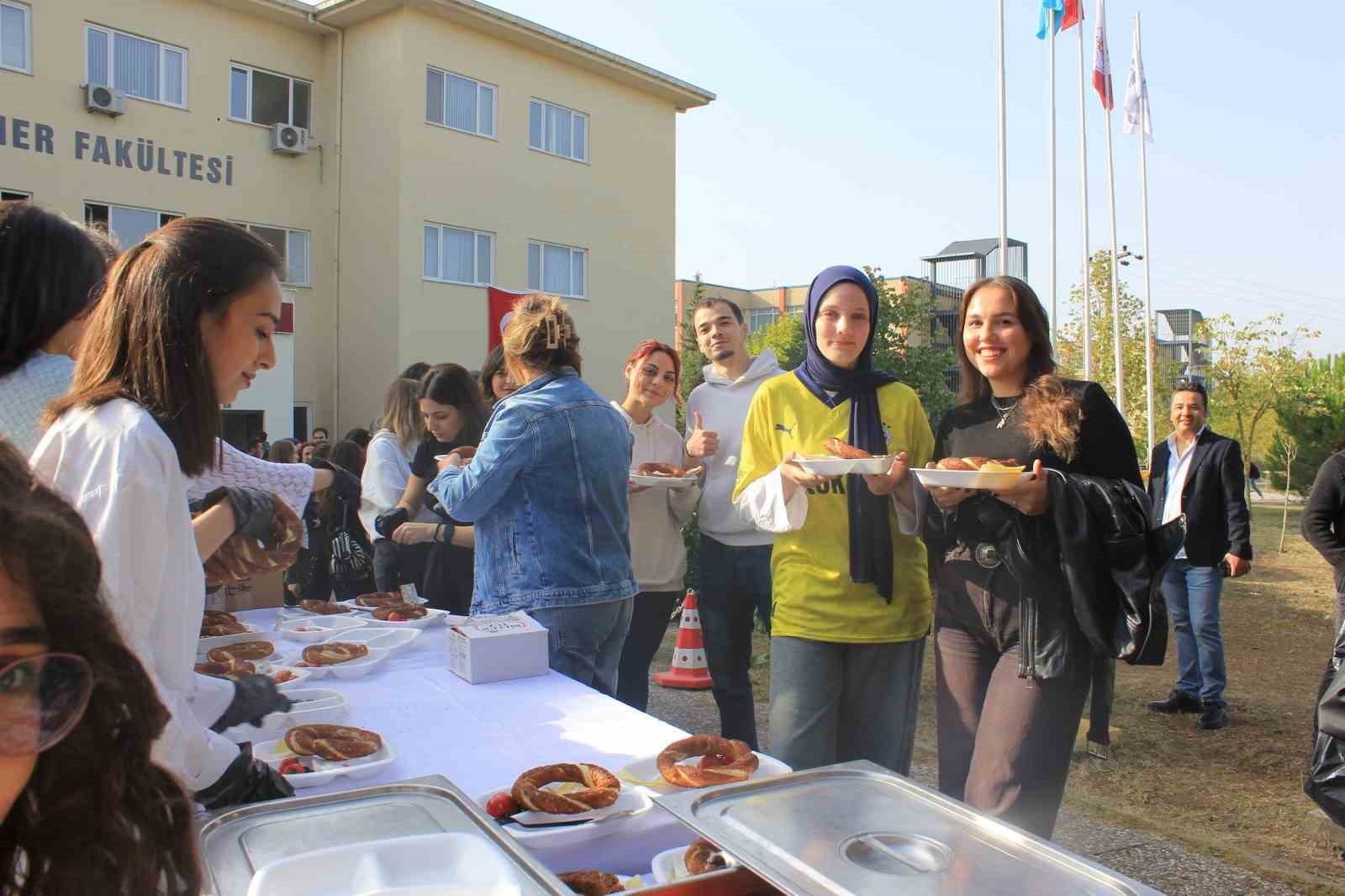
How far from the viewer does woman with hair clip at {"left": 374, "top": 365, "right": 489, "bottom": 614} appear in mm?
4773

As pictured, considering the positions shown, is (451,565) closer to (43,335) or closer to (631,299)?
(43,335)

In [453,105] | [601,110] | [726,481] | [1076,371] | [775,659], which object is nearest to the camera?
[775,659]

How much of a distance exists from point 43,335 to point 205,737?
49.8 inches

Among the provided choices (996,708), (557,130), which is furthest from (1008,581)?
(557,130)

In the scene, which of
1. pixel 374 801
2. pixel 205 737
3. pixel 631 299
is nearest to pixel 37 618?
pixel 374 801

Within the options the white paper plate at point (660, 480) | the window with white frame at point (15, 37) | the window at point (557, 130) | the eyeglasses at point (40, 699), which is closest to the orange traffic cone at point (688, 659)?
the white paper plate at point (660, 480)

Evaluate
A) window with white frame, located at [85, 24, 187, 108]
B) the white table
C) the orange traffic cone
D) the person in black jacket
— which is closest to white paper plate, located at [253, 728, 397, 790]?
the white table

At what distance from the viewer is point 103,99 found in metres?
14.9

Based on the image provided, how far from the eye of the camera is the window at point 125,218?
15.3m

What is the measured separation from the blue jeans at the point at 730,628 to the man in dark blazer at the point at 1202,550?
3.03 metres

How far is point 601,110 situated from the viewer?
20938mm

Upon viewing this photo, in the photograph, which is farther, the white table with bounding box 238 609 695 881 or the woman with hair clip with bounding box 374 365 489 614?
the woman with hair clip with bounding box 374 365 489 614

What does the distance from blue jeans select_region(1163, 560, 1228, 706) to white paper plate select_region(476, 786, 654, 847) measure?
5.17 meters

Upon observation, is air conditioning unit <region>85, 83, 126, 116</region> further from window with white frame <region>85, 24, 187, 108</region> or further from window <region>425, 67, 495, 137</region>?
window <region>425, 67, 495, 137</region>
